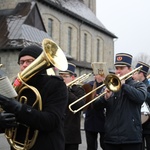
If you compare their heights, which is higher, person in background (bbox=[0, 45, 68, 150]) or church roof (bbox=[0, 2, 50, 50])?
church roof (bbox=[0, 2, 50, 50])

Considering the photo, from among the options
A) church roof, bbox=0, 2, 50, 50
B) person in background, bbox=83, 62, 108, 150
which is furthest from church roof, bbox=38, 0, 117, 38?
person in background, bbox=83, 62, 108, 150

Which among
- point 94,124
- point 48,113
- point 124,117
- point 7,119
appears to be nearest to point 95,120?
point 94,124

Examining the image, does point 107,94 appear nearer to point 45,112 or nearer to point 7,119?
point 45,112

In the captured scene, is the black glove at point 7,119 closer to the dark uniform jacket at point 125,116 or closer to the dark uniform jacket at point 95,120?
the dark uniform jacket at point 125,116

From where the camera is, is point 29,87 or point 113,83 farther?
point 113,83

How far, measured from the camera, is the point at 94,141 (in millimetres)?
6297

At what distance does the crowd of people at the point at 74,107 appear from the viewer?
9.86 feet

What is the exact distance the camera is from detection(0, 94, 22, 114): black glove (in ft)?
9.44

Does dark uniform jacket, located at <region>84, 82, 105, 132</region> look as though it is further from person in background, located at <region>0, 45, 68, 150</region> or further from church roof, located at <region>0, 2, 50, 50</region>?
church roof, located at <region>0, 2, 50, 50</region>

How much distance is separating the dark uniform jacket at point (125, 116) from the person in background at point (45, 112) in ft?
5.13

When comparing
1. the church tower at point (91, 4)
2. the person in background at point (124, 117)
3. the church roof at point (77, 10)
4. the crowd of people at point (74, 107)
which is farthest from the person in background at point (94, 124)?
the church tower at point (91, 4)

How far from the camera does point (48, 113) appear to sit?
3.05 metres

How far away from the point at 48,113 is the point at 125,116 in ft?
6.10

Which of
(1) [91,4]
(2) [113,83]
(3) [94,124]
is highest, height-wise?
(1) [91,4]
